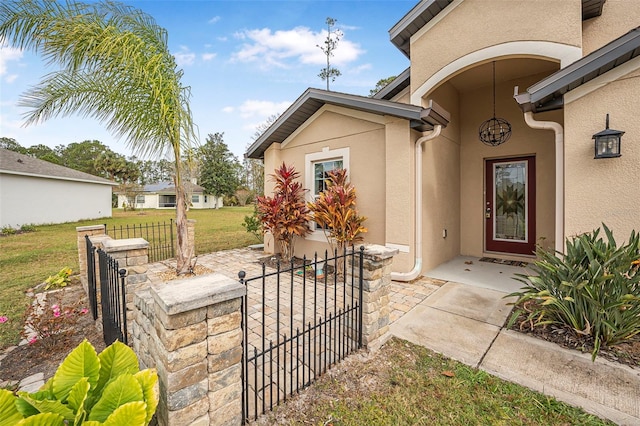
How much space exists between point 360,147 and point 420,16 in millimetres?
2770

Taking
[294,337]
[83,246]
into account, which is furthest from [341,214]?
[83,246]

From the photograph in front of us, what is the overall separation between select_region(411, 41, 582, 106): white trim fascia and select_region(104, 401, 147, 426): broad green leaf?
6.03 m

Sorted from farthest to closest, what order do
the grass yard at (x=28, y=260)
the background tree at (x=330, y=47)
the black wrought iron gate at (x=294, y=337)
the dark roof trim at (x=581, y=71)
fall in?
→ the background tree at (x=330, y=47) < the grass yard at (x=28, y=260) < the dark roof trim at (x=581, y=71) < the black wrought iron gate at (x=294, y=337)

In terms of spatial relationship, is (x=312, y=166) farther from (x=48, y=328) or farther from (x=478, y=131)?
(x=48, y=328)

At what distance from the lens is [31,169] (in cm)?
1534

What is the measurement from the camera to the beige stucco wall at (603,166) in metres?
3.45

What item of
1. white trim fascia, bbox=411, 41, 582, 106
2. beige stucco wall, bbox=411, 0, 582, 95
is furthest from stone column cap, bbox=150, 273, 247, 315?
beige stucco wall, bbox=411, 0, 582, 95

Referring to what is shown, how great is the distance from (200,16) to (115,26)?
317 cm

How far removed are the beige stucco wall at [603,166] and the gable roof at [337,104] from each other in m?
1.88

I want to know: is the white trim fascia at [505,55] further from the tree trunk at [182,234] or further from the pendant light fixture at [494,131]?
the tree trunk at [182,234]

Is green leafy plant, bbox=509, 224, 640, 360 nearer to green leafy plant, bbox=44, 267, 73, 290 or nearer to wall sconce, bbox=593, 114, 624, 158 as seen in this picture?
wall sconce, bbox=593, 114, 624, 158

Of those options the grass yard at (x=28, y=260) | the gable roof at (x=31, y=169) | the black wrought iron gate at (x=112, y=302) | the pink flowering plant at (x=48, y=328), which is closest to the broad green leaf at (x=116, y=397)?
the black wrought iron gate at (x=112, y=302)

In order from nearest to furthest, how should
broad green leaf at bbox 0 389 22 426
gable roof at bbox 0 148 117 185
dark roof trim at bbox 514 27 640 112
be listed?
broad green leaf at bbox 0 389 22 426 → dark roof trim at bbox 514 27 640 112 → gable roof at bbox 0 148 117 185

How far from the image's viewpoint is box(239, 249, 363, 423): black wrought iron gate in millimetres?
A: 2152
